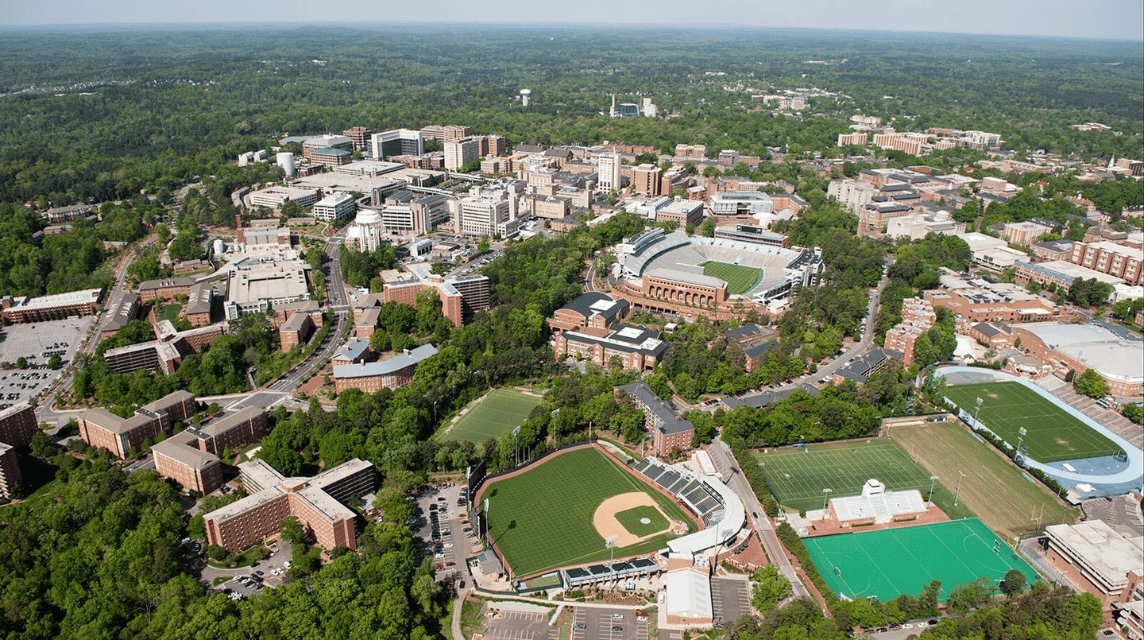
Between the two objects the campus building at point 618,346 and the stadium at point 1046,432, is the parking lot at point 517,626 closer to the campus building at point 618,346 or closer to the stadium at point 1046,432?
the campus building at point 618,346

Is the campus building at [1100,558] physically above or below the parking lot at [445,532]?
above

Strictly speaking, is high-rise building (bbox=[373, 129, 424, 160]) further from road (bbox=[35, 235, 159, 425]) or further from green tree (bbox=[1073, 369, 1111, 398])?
green tree (bbox=[1073, 369, 1111, 398])

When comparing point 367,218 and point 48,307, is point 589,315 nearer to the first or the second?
point 367,218

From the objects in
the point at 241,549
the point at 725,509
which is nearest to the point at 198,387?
the point at 241,549

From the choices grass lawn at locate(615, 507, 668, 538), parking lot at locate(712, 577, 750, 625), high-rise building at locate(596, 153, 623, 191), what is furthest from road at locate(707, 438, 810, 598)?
high-rise building at locate(596, 153, 623, 191)

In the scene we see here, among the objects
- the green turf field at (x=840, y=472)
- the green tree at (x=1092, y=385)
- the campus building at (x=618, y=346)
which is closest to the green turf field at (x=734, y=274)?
the campus building at (x=618, y=346)
